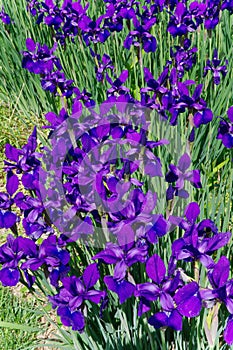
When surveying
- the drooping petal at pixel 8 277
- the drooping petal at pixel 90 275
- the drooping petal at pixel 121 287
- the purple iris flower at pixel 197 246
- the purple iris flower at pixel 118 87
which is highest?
the purple iris flower at pixel 118 87

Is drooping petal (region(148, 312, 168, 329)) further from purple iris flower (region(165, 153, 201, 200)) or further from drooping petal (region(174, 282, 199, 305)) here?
purple iris flower (region(165, 153, 201, 200))

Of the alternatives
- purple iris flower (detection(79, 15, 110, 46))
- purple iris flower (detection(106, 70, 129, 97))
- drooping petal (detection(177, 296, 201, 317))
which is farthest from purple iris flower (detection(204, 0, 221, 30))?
drooping petal (detection(177, 296, 201, 317))

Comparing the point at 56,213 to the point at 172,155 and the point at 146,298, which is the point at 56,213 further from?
the point at 172,155

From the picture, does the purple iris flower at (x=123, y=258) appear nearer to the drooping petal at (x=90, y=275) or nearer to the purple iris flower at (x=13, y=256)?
the drooping petal at (x=90, y=275)

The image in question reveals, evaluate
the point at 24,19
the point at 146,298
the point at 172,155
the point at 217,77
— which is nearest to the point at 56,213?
the point at 146,298

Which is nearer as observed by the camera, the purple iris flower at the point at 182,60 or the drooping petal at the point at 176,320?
the drooping petal at the point at 176,320

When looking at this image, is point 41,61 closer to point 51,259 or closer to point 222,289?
point 51,259

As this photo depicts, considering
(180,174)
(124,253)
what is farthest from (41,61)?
(124,253)

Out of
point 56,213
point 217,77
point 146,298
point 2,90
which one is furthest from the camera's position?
point 2,90

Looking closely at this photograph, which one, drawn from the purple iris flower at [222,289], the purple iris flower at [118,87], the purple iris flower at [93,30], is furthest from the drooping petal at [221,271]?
the purple iris flower at [93,30]
